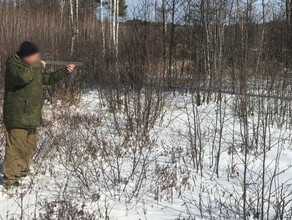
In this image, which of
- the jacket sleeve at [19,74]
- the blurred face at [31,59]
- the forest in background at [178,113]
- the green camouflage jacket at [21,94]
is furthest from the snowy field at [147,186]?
the blurred face at [31,59]

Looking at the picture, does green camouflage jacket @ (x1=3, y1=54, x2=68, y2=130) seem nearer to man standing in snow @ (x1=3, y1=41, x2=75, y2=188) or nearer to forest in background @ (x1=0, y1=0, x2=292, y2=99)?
man standing in snow @ (x1=3, y1=41, x2=75, y2=188)

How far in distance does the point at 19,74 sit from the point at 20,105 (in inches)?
14.3

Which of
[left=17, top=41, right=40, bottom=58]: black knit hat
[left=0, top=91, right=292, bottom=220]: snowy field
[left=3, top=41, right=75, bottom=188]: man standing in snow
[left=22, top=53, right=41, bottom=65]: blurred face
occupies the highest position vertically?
[left=17, top=41, right=40, bottom=58]: black knit hat

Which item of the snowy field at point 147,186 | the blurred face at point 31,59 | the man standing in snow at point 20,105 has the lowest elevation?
the snowy field at point 147,186

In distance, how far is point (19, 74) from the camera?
3164 millimetres

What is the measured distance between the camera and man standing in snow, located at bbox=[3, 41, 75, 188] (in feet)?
10.7

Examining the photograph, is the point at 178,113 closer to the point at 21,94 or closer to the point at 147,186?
the point at 147,186

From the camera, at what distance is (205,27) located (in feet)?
29.1

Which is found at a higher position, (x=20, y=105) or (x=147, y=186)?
(x=20, y=105)

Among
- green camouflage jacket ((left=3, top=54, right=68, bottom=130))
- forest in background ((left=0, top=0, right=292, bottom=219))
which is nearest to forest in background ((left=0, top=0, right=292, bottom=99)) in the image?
forest in background ((left=0, top=0, right=292, bottom=219))

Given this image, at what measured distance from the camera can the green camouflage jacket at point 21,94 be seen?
10.5 ft

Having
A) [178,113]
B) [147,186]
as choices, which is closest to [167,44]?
[178,113]

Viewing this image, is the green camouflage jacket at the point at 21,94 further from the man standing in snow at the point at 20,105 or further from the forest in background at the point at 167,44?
the forest in background at the point at 167,44

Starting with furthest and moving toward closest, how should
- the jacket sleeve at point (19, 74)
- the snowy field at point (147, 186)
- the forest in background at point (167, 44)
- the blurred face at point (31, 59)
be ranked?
the forest in background at point (167, 44) → the blurred face at point (31, 59) → the jacket sleeve at point (19, 74) → the snowy field at point (147, 186)
